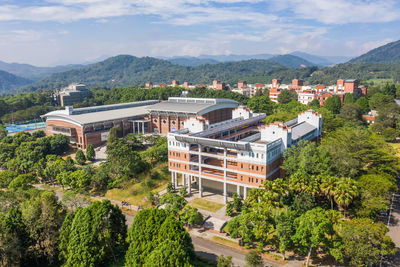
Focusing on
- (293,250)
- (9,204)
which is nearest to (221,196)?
(293,250)

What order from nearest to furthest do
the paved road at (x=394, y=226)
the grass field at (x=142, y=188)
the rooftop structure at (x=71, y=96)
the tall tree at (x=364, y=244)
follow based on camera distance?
1. the tall tree at (x=364, y=244)
2. the paved road at (x=394, y=226)
3. the grass field at (x=142, y=188)
4. the rooftop structure at (x=71, y=96)

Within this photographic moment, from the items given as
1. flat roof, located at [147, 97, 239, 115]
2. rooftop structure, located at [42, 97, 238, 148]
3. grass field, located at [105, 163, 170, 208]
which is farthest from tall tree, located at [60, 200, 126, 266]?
flat roof, located at [147, 97, 239, 115]

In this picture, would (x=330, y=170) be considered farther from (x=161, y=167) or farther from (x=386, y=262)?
(x=161, y=167)

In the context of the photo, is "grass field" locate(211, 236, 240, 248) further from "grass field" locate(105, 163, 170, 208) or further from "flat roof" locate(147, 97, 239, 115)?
"flat roof" locate(147, 97, 239, 115)

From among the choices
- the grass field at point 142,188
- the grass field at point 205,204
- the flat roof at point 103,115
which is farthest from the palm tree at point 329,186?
the flat roof at point 103,115

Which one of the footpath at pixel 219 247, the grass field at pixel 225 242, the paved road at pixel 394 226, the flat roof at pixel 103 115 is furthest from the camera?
the flat roof at pixel 103 115

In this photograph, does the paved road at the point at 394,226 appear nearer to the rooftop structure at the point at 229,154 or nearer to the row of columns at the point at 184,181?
the rooftop structure at the point at 229,154
